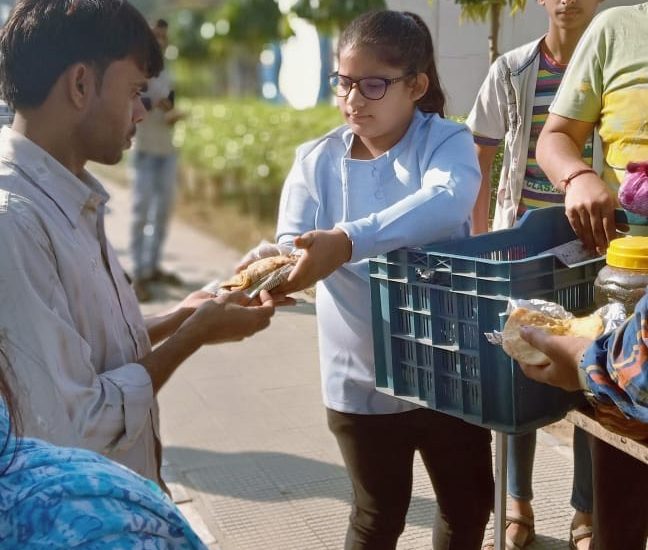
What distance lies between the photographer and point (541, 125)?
10.3 ft

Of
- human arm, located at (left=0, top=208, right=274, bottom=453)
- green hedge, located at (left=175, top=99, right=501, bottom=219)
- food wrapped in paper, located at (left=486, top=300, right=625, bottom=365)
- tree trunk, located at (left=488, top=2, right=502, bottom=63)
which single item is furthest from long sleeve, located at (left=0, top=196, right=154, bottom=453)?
green hedge, located at (left=175, top=99, right=501, bottom=219)

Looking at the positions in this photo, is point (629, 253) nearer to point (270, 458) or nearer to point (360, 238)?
point (360, 238)

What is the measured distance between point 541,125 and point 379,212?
0.98m

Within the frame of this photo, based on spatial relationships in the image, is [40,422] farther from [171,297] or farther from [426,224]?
[171,297]

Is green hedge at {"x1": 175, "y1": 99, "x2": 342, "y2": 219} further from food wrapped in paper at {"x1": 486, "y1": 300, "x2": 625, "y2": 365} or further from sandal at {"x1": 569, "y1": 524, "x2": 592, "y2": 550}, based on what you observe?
food wrapped in paper at {"x1": 486, "y1": 300, "x2": 625, "y2": 365}

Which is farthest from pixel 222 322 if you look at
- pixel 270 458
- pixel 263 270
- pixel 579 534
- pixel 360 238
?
pixel 270 458

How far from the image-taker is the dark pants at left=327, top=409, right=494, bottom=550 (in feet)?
8.45

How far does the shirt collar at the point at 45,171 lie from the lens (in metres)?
1.98

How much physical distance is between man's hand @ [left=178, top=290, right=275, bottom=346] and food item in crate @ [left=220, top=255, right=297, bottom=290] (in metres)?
0.13

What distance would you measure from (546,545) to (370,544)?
119 cm

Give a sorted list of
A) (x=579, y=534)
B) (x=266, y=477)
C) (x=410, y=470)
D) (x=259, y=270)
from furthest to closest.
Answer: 1. (x=266, y=477)
2. (x=579, y=534)
3. (x=410, y=470)
4. (x=259, y=270)

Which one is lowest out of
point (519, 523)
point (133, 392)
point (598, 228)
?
point (519, 523)

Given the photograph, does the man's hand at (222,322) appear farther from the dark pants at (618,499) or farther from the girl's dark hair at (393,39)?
the dark pants at (618,499)

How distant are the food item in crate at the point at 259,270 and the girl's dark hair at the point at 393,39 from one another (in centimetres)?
58
